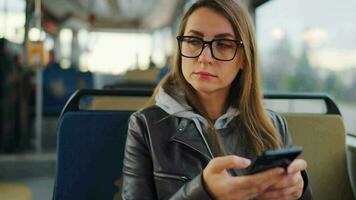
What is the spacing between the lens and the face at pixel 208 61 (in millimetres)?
1267

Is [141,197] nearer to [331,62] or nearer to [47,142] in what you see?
[331,62]

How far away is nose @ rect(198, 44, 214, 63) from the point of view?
4.12 feet

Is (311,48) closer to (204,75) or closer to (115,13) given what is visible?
(204,75)

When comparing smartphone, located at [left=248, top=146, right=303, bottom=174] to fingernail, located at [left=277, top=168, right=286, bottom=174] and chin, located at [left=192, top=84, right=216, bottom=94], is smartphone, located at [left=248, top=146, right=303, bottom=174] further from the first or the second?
chin, located at [left=192, top=84, right=216, bottom=94]

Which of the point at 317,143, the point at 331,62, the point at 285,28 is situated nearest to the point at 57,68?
the point at 285,28

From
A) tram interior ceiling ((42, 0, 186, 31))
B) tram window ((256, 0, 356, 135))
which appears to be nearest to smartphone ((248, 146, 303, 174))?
tram window ((256, 0, 356, 135))

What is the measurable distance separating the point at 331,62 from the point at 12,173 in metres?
3.85

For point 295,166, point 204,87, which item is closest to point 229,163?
point 295,166

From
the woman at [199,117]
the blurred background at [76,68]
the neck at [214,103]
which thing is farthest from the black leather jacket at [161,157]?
the blurred background at [76,68]

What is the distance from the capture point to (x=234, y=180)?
94 centimetres

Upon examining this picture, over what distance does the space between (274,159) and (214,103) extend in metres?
0.58

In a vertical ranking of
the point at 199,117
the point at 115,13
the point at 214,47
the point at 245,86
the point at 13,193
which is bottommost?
the point at 13,193

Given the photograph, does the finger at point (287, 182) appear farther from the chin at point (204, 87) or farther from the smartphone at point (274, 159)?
the chin at point (204, 87)

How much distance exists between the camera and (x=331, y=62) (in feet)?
8.54
